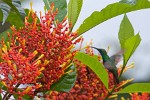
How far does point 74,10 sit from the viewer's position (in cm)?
170

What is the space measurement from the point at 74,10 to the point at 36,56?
0.35 meters

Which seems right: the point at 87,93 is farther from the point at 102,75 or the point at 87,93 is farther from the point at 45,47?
the point at 45,47

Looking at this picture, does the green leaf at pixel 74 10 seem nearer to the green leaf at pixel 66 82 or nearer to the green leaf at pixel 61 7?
the green leaf at pixel 61 7

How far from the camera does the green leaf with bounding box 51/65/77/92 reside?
1.56m

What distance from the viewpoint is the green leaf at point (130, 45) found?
175 centimetres

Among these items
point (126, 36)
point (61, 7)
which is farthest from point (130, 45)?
point (61, 7)

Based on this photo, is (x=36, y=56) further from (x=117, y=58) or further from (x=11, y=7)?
(x=117, y=58)

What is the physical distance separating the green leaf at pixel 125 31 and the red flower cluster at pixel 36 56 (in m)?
0.38

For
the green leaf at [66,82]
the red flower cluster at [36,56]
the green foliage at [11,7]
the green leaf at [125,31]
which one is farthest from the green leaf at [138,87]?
the green foliage at [11,7]

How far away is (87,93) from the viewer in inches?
80.2

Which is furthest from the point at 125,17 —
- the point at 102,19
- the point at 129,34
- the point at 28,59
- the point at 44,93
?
the point at 28,59

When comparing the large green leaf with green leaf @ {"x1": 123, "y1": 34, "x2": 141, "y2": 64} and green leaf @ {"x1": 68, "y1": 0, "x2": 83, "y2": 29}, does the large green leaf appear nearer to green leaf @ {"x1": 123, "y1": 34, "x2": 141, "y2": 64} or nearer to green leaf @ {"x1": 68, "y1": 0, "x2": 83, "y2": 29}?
green leaf @ {"x1": 68, "y1": 0, "x2": 83, "y2": 29}

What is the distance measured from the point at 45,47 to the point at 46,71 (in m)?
0.07

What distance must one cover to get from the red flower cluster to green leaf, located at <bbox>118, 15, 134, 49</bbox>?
1.24ft
